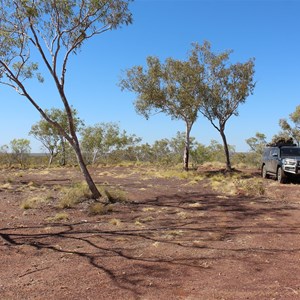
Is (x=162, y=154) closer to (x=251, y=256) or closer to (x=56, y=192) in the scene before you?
(x=56, y=192)

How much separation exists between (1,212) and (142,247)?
240 inches

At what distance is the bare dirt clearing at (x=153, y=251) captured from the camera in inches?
198

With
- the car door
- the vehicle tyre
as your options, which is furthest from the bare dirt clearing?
the car door

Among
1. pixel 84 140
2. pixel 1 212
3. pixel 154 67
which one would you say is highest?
pixel 154 67

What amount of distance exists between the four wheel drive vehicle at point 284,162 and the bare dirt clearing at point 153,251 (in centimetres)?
505

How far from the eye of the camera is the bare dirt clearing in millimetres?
5035

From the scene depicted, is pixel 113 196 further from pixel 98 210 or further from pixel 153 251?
pixel 153 251

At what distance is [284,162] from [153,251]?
12.3 meters

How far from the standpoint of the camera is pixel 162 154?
205ft

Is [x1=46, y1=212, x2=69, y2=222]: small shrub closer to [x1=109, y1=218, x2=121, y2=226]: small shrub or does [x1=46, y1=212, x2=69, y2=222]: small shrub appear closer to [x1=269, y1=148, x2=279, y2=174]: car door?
[x1=109, y1=218, x2=121, y2=226]: small shrub

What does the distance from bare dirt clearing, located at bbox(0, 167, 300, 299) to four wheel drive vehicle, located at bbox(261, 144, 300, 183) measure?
5054mm

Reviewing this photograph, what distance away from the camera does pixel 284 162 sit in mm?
17234

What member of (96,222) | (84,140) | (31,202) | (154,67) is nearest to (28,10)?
(31,202)

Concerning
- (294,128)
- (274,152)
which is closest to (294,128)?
(294,128)
